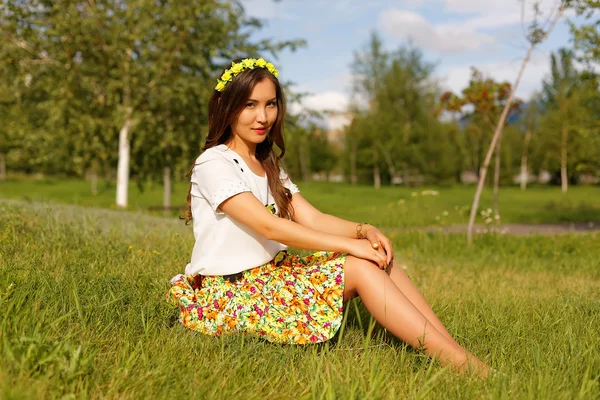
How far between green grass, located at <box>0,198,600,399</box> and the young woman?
0.11 meters

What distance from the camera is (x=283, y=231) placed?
251 cm

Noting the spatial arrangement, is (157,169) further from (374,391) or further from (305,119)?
(374,391)

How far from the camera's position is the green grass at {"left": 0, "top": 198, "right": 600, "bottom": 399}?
1.89m

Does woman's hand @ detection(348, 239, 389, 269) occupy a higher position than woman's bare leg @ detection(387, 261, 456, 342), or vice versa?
woman's hand @ detection(348, 239, 389, 269)

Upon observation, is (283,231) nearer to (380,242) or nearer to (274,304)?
(274,304)

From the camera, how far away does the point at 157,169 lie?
1502 cm

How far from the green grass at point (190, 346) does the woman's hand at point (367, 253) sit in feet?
0.93

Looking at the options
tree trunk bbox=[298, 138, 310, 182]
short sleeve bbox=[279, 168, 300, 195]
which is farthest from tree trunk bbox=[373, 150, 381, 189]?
short sleeve bbox=[279, 168, 300, 195]

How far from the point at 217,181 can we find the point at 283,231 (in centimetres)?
39

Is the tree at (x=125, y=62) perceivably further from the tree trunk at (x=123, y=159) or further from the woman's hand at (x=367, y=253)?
the woman's hand at (x=367, y=253)

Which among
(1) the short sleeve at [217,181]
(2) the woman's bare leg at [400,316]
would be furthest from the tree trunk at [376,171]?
(2) the woman's bare leg at [400,316]

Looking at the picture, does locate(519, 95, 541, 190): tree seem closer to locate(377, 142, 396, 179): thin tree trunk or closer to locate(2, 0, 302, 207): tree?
locate(377, 142, 396, 179): thin tree trunk

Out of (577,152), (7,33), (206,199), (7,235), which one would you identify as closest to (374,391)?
(206,199)

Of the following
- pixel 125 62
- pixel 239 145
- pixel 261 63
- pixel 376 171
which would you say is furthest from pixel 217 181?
pixel 376 171
